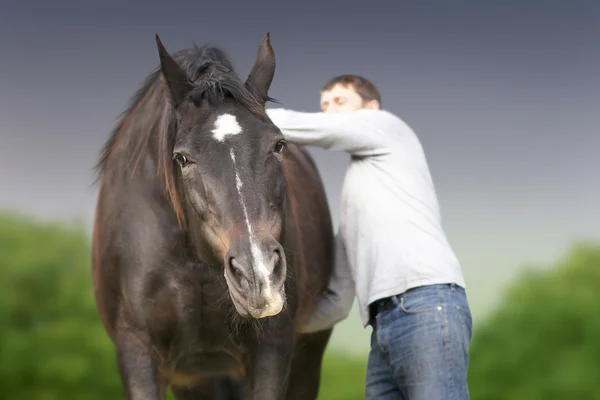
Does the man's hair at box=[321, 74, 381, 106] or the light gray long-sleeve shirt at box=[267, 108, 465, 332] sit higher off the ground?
the man's hair at box=[321, 74, 381, 106]

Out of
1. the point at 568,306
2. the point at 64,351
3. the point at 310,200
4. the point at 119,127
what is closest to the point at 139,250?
the point at 119,127

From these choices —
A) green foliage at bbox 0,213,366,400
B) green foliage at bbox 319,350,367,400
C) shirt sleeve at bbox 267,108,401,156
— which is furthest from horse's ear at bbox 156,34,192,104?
green foliage at bbox 319,350,367,400

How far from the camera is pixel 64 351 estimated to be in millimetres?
11164

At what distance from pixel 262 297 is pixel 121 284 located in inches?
46.3

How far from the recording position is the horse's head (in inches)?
112

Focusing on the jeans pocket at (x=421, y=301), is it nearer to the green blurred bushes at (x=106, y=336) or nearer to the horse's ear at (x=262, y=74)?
the horse's ear at (x=262, y=74)

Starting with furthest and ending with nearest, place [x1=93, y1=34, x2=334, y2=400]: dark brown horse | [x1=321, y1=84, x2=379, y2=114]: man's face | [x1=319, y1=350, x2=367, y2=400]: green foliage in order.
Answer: [x1=319, y1=350, x2=367, y2=400]: green foliage, [x1=321, y1=84, x2=379, y2=114]: man's face, [x1=93, y1=34, x2=334, y2=400]: dark brown horse

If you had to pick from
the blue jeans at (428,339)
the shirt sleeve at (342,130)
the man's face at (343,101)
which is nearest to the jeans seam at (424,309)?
the blue jeans at (428,339)

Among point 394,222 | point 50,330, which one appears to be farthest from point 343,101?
point 50,330

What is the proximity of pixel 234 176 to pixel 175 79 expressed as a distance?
58cm

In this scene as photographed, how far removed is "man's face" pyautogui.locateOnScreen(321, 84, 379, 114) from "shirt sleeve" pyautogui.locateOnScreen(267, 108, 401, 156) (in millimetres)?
189

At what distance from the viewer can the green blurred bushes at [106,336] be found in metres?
11.0

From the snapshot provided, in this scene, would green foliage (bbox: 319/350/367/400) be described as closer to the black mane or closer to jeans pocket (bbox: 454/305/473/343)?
the black mane

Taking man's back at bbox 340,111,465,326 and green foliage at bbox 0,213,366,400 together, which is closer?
man's back at bbox 340,111,465,326
